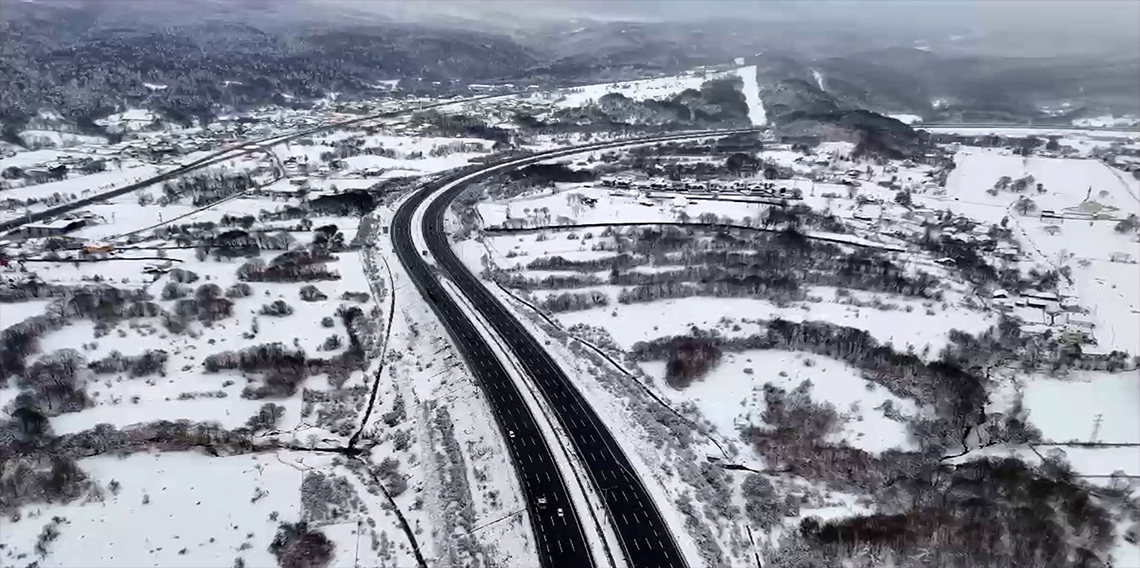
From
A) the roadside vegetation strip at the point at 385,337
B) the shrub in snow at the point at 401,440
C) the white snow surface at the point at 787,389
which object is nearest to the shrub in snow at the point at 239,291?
the roadside vegetation strip at the point at 385,337

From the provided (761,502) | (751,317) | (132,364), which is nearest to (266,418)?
(132,364)

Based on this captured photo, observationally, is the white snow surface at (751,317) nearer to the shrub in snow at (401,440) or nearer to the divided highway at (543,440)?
the divided highway at (543,440)

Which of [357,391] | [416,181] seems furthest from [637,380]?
[416,181]

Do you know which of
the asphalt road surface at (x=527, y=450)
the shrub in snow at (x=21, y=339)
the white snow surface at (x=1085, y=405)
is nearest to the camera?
the asphalt road surface at (x=527, y=450)

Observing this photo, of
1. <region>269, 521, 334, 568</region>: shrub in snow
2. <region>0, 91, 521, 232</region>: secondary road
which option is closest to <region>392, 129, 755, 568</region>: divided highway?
<region>269, 521, 334, 568</region>: shrub in snow

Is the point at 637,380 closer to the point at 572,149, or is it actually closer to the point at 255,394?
the point at 255,394

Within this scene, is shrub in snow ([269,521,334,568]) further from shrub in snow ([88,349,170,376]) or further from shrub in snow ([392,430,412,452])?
shrub in snow ([88,349,170,376])
